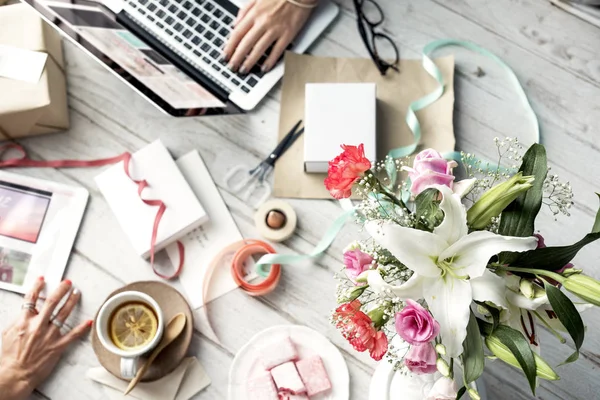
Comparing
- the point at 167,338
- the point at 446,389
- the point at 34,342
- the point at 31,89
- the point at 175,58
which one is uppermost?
the point at 446,389

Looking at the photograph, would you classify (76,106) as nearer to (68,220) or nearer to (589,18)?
(68,220)

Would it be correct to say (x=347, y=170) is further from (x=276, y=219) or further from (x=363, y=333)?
(x=276, y=219)

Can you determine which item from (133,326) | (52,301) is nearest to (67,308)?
(52,301)

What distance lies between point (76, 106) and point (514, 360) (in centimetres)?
86

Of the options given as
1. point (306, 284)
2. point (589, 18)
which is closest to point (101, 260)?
point (306, 284)

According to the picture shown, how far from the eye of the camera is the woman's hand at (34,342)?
38.5 inches

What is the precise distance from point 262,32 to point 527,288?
27.0 inches

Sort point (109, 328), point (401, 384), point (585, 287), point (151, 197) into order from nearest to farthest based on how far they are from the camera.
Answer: point (585, 287) < point (401, 384) < point (109, 328) < point (151, 197)

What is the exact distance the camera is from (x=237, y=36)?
108 centimetres

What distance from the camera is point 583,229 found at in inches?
39.9

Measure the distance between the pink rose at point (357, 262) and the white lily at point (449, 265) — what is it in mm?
59

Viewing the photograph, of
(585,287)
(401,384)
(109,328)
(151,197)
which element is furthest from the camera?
(151,197)

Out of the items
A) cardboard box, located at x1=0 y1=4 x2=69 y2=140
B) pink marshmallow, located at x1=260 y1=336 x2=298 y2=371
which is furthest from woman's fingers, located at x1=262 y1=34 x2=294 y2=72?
pink marshmallow, located at x1=260 y1=336 x2=298 y2=371

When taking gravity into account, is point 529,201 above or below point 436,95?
above
